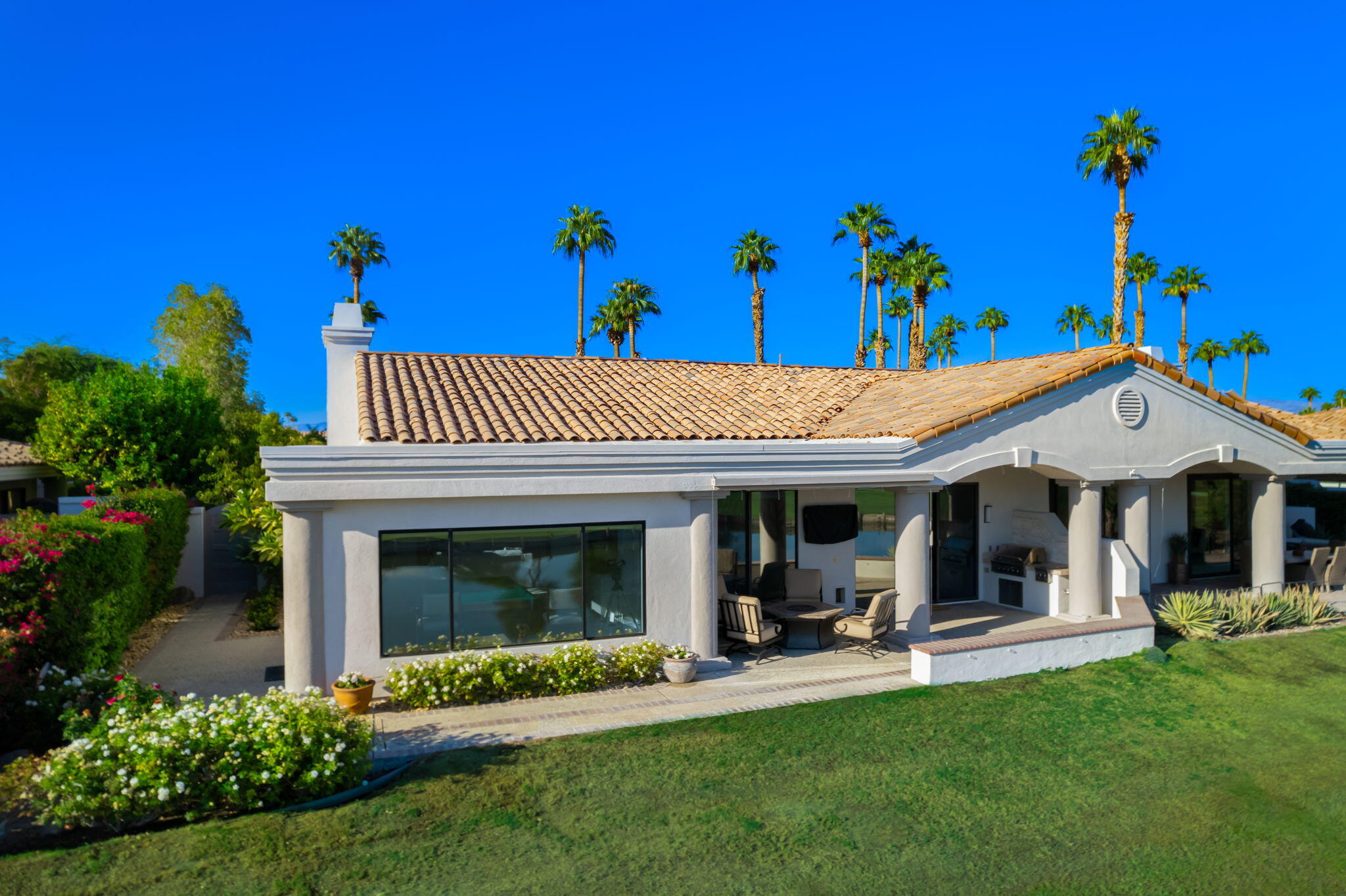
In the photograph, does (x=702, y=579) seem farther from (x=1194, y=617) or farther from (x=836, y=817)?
(x=1194, y=617)

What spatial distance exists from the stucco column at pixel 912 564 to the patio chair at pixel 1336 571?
10.8 metres

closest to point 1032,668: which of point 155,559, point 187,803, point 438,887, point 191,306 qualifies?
point 438,887

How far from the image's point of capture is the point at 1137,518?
1561 cm

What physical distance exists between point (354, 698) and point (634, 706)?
3.58 metres

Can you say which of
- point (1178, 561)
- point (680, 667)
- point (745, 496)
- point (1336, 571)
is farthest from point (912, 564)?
point (1336, 571)

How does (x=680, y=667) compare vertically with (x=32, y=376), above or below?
below

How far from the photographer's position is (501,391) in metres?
15.7

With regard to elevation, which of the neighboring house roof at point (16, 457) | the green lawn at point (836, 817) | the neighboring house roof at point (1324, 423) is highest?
the neighboring house roof at point (1324, 423)

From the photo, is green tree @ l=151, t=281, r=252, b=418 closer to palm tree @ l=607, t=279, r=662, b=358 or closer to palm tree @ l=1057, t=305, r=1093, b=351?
palm tree @ l=607, t=279, r=662, b=358

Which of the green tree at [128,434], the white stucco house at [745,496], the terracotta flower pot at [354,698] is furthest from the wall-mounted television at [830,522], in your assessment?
the green tree at [128,434]

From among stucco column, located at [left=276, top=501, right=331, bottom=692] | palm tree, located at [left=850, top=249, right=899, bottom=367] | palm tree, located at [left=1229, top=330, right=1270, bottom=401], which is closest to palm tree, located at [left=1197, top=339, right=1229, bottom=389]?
palm tree, located at [left=1229, top=330, right=1270, bottom=401]

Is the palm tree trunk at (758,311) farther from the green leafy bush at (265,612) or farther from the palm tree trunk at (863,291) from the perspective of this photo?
the green leafy bush at (265,612)

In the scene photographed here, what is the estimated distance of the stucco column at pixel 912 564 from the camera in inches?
539

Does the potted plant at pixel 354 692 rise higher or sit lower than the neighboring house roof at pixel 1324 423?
lower
